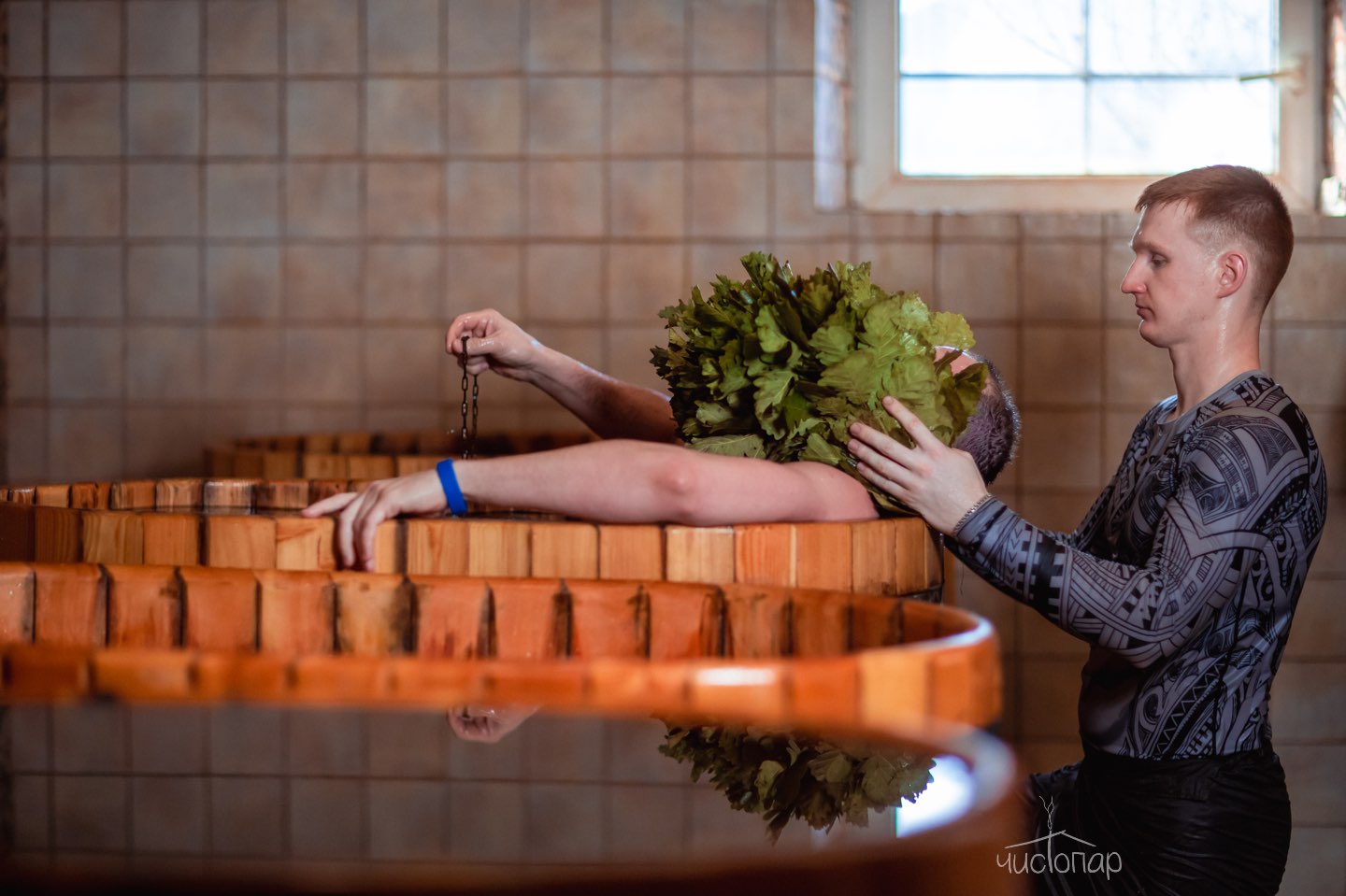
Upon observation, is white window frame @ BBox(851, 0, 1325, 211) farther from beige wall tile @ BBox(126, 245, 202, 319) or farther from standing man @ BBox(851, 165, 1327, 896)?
beige wall tile @ BBox(126, 245, 202, 319)

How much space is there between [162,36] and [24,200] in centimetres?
59

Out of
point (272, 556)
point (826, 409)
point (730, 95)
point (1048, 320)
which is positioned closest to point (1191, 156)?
point (1048, 320)

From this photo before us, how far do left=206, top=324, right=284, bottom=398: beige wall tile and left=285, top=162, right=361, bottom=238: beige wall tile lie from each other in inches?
12.1

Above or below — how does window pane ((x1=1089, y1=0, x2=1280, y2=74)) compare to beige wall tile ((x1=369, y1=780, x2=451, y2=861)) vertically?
above

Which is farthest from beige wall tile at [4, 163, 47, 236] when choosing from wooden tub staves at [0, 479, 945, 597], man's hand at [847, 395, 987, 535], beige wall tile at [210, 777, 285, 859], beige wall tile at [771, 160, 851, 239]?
beige wall tile at [210, 777, 285, 859]

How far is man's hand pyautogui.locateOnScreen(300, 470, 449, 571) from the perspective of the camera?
1.41 metres

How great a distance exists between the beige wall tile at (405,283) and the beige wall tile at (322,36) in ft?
1.66

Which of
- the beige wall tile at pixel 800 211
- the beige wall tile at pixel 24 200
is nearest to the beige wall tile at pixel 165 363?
the beige wall tile at pixel 24 200

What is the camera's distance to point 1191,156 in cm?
349

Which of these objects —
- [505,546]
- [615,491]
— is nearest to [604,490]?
[615,491]

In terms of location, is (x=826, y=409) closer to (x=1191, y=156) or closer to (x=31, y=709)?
(x=31, y=709)

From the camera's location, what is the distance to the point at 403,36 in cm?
337

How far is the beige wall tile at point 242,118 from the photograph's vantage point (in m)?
3.41

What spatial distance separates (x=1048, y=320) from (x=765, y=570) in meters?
2.14
